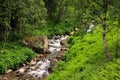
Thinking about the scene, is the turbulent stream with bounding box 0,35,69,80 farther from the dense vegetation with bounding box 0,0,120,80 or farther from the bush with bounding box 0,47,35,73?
the dense vegetation with bounding box 0,0,120,80

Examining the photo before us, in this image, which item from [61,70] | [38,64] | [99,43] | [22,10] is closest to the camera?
[61,70]

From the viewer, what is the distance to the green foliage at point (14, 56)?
88.1ft

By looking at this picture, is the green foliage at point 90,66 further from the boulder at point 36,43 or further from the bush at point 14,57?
the boulder at point 36,43

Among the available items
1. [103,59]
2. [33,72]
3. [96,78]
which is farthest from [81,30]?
[33,72]

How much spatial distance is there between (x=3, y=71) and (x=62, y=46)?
1306cm

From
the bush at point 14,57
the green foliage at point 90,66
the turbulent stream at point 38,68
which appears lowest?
the turbulent stream at point 38,68

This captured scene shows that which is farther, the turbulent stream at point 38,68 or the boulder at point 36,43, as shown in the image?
the boulder at point 36,43

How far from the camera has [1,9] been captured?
31141mm

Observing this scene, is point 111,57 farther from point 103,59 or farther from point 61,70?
point 61,70

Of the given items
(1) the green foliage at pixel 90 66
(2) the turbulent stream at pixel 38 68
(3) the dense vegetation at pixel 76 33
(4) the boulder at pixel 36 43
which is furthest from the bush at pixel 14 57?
(1) the green foliage at pixel 90 66

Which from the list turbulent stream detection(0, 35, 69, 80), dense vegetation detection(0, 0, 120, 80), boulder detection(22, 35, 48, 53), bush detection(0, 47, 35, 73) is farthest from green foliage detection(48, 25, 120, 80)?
boulder detection(22, 35, 48, 53)

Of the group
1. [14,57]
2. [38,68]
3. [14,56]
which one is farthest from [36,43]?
[38,68]

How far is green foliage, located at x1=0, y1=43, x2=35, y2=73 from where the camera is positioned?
26859 mm

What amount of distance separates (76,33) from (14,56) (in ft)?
24.8
